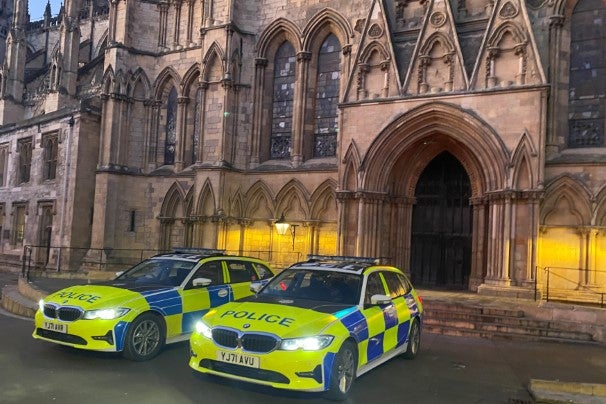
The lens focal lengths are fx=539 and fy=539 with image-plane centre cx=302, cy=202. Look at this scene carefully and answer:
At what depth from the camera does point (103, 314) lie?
24.0 ft

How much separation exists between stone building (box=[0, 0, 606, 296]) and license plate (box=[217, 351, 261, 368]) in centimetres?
984

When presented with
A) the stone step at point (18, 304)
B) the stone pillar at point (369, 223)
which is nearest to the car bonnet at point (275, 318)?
the stone step at point (18, 304)

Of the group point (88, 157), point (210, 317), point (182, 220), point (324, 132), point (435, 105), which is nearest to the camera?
point (210, 317)

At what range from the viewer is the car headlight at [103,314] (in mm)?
7293

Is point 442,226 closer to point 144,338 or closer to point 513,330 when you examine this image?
point 513,330

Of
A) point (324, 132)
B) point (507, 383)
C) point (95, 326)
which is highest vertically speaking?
point (324, 132)

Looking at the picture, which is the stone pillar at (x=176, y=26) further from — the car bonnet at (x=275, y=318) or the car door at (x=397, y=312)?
the car bonnet at (x=275, y=318)

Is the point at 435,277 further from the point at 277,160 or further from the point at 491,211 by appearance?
Result: the point at 277,160

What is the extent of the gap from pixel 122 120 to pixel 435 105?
13280 millimetres

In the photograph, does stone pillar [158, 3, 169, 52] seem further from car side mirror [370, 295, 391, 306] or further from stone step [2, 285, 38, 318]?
car side mirror [370, 295, 391, 306]

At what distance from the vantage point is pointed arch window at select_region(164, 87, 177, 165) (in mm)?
22641

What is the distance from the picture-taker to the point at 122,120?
22375 mm

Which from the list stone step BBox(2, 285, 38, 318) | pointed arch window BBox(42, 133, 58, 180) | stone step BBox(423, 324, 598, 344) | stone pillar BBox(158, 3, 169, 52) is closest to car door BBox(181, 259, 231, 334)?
stone step BBox(2, 285, 38, 318)

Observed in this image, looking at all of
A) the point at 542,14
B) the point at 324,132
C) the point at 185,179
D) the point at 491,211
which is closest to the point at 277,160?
the point at 324,132
